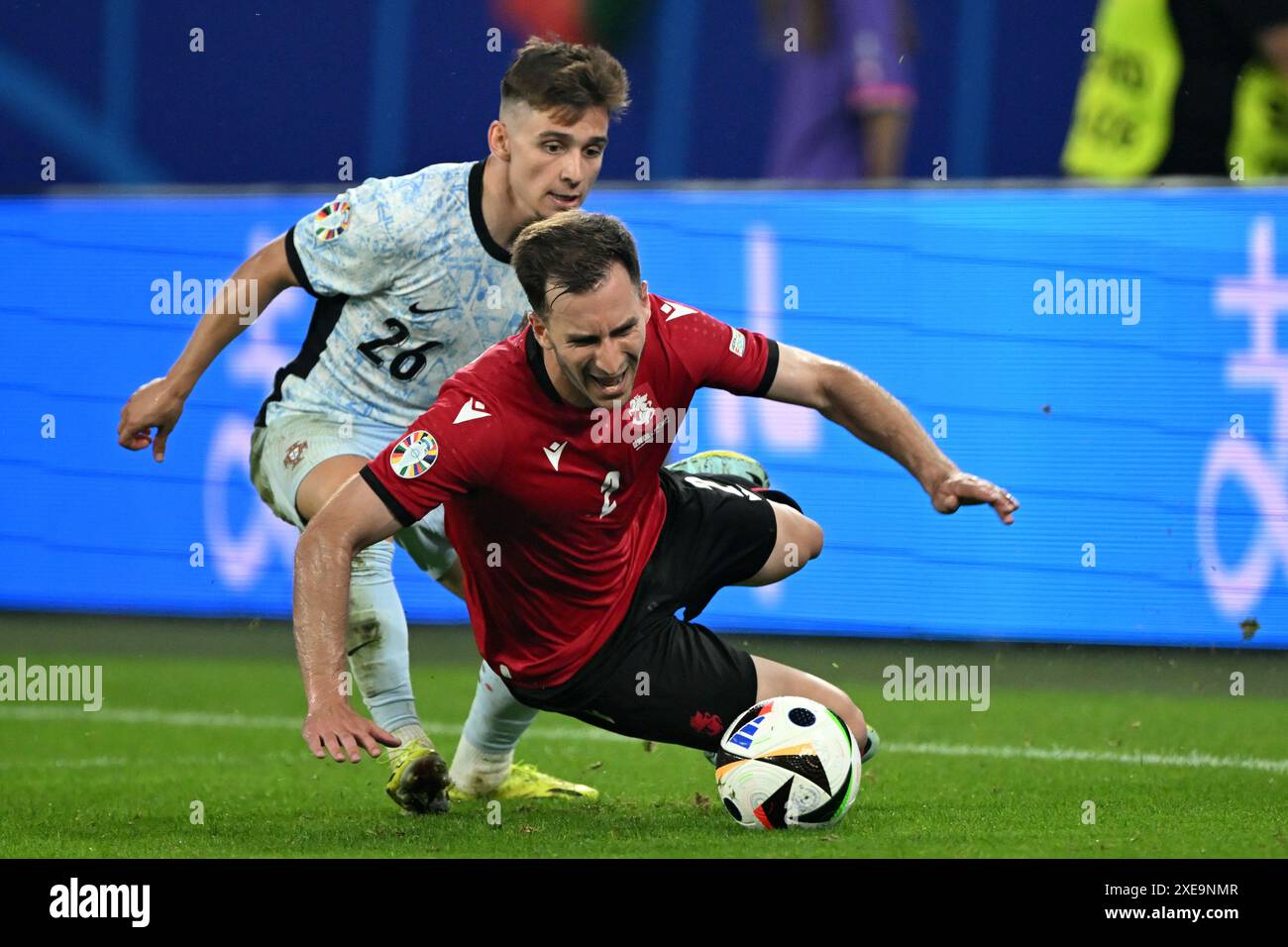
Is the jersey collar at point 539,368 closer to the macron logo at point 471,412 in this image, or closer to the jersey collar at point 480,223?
the macron logo at point 471,412

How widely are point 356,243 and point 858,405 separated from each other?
5.28ft

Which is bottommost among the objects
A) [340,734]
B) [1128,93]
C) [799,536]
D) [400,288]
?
[340,734]

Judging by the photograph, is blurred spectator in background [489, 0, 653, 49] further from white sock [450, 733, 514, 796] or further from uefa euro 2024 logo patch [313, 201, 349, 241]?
white sock [450, 733, 514, 796]

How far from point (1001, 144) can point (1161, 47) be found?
939mm

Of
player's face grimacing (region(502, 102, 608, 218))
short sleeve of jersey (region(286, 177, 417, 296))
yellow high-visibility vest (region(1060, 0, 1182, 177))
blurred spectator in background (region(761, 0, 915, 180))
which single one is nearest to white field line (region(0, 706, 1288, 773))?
short sleeve of jersey (region(286, 177, 417, 296))

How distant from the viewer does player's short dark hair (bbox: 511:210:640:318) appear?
14.0 feet

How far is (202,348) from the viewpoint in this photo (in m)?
5.45

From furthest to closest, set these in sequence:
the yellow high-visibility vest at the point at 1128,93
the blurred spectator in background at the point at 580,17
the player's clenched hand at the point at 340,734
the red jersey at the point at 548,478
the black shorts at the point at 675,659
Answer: the blurred spectator in background at the point at 580,17, the yellow high-visibility vest at the point at 1128,93, the black shorts at the point at 675,659, the red jersey at the point at 548,478, the player's clenched hand at the point at 340,734

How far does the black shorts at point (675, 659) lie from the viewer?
481 centimetres

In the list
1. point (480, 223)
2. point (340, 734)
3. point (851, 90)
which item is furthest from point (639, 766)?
point (851, 90)

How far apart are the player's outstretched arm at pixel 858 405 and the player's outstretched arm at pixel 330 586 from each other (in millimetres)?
1119

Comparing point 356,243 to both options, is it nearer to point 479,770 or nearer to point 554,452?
point 554,452

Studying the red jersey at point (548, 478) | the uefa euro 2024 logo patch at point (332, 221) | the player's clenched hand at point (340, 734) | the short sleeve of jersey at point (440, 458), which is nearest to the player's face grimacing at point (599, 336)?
the red jersey at point (548, 478)
